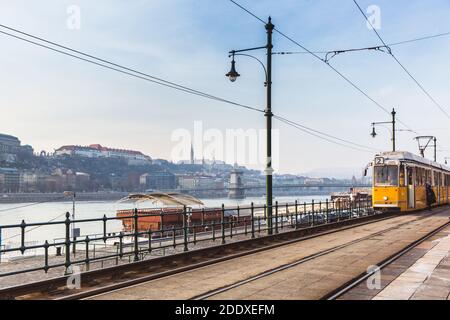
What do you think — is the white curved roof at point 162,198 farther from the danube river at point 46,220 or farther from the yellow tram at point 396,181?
the yellow tram at point 396,181

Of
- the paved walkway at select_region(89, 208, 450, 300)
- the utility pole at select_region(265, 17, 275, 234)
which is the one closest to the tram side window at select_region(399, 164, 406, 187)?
the paved walkway at select_region(89, 208, 450, 300)

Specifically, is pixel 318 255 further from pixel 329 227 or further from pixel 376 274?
pixel 329 227

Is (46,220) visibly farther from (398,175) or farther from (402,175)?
(402,175)

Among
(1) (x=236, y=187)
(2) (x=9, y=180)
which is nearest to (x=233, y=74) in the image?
(1) (x=236, y=187)

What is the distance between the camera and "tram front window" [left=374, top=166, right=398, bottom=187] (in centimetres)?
2647

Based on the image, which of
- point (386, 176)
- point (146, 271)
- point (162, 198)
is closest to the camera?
point (146, 271)

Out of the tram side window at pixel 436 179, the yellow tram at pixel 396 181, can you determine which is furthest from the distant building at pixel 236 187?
the yellow tram at pixel 396 181

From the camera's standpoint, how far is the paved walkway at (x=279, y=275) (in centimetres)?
762

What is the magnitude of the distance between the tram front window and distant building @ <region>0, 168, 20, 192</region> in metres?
187

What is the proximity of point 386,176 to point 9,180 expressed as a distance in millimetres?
194957

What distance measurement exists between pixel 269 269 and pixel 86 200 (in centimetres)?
15325

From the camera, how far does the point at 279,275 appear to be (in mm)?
9242

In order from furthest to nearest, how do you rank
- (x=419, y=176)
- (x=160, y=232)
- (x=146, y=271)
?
(x=419, y=176)
(x=160, y=232)
(x=146, y=271)

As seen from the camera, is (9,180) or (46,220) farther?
(9,180)
